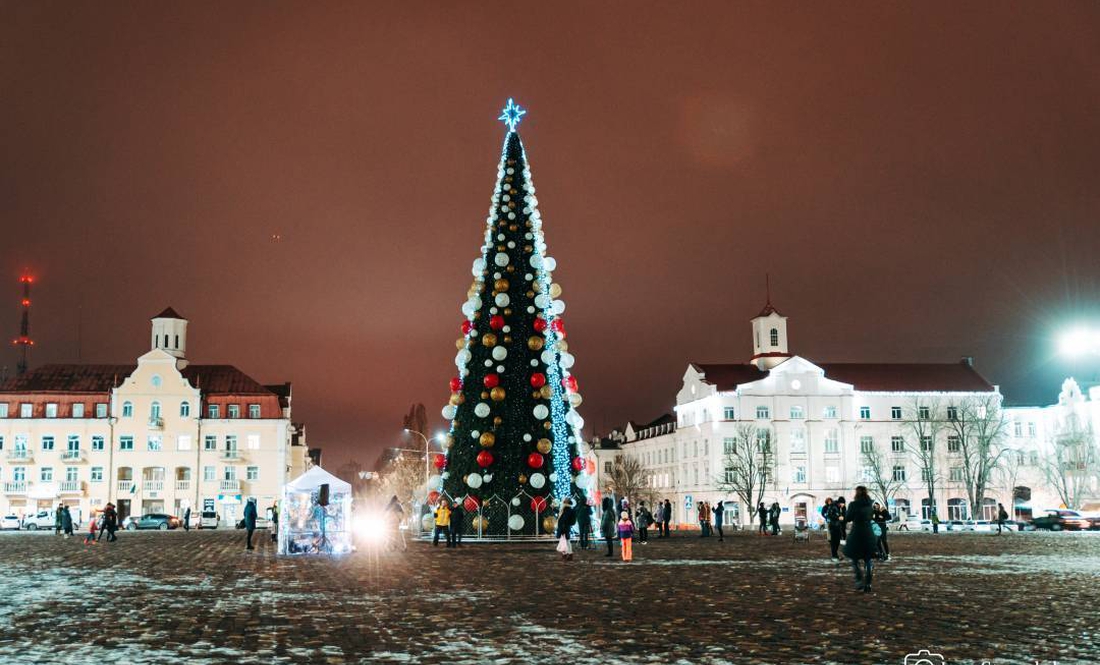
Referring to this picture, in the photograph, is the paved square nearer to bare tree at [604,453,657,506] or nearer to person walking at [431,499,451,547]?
person walking at [431,499,451,547]

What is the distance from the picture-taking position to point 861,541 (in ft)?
58.4

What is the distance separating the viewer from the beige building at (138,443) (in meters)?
86.3

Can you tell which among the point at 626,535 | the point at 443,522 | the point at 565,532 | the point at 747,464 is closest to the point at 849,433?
the point at 747,464

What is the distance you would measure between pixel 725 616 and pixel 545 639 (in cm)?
306

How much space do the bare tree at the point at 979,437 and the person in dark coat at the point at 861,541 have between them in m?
67.6

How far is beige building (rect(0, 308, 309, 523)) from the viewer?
8631cm

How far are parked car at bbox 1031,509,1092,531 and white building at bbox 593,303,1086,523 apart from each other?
794 inches

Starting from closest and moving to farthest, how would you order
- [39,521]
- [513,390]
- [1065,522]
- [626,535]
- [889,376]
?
[626,535] < [513,390] < [1065,522] < [39,521] < [889,376]

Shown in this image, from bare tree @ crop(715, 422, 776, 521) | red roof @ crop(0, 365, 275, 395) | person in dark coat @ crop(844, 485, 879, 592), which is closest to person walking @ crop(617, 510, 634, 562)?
person in dark coat @ crop(844, 485, 879, 592)

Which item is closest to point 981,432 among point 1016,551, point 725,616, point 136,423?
point 1016,551

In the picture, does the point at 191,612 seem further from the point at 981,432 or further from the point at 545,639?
the point at 981,432

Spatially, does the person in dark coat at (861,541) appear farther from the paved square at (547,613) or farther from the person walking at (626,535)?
the person walking at (626,535)

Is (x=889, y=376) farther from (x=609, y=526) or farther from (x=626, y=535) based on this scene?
(x=626, y=535)

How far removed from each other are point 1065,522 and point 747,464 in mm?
27566
